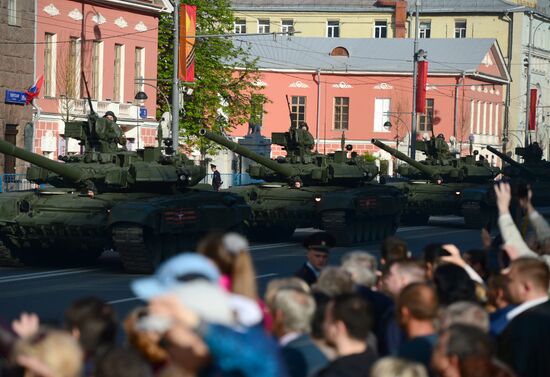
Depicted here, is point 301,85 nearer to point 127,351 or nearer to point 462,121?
point 462,121

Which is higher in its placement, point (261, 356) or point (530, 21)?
point (530, 21)

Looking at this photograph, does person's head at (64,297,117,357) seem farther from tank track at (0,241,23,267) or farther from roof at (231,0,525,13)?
roof at (231,0,525,13)

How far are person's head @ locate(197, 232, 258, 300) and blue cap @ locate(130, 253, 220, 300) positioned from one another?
411 mm

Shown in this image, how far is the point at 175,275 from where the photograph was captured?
6316 millimetres

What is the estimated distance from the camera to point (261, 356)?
6574 millimetres

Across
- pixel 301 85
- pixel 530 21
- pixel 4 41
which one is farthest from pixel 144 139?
pixel 530 21

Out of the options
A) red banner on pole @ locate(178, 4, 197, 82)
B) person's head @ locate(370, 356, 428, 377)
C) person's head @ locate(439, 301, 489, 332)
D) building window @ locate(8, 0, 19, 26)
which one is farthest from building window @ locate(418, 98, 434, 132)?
person's head @ locate(370, 356, 428, 377)

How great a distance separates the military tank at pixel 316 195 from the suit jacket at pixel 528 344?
19974 millimetres

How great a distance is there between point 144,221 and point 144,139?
106ft

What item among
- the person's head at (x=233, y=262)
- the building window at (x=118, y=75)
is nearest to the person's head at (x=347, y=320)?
the person's head at (x=233, y=262)

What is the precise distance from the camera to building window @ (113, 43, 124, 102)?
171 ft

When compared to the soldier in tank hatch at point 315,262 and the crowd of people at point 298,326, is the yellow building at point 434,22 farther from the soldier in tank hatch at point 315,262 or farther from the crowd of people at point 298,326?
the crowd of people at point 298,326

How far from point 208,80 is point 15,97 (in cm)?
1785

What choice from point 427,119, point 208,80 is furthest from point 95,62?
point 427,119
